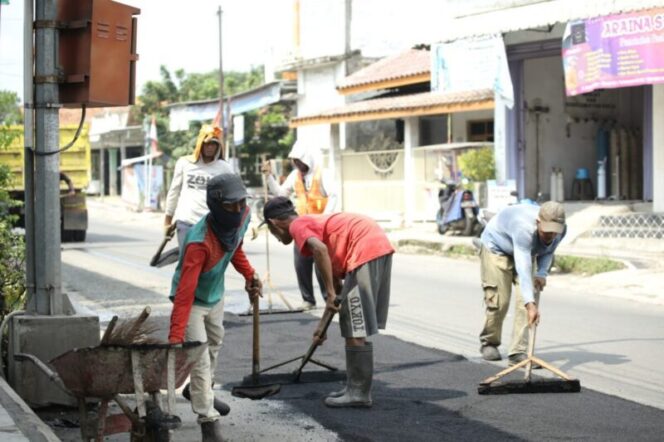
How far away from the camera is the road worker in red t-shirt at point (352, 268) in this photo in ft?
21.7

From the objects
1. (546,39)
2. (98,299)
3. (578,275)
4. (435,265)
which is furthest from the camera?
(546,39)

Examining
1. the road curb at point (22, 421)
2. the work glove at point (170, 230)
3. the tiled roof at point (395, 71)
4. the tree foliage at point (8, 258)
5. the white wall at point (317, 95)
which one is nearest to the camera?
the road curb at point (22, 421)

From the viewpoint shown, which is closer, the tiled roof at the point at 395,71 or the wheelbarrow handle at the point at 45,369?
the wheelbarrow handle at the point at 45,369

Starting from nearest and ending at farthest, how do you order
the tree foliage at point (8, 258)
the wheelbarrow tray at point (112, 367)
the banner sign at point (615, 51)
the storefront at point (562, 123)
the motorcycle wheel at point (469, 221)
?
1. the wheelbarrow tray at point (112, 367)
2. the tree foliage at point (8, 258)
3. the banner sign at point (615, 51)
4. the storefront at point (562, 123)
5. the motorcycle wheel at point (469, 221)

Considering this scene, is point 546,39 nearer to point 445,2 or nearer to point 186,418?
point 445,2

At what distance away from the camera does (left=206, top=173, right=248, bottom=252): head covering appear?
18.3 ft

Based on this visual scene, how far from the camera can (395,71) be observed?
28.8 metres

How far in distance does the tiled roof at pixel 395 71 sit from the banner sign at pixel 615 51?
28.8ft

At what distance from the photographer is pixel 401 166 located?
87.6ft

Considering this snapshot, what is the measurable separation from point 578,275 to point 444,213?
20.8 ft

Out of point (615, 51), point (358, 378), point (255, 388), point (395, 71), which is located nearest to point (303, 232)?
point (358, 378)

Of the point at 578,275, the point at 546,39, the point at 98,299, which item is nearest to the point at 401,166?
the point at 546,39

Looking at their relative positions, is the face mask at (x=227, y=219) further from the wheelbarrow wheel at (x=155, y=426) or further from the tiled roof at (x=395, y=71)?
the tiled roof at (x=395, y=71)

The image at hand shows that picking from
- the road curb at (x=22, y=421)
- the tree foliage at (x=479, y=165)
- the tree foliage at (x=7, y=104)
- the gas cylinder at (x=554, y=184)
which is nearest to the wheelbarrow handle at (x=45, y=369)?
the road curb at (x=22, y=421)
